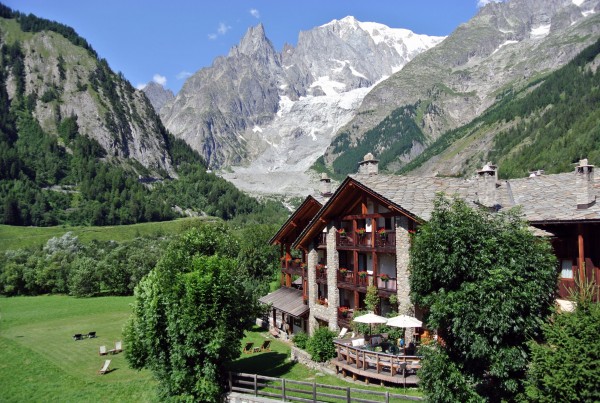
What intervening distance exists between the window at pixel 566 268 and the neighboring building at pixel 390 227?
44mm

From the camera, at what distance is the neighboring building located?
75.7ft

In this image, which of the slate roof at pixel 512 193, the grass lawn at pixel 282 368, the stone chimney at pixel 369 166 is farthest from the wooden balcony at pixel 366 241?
the grass lawn at pixel 282 368

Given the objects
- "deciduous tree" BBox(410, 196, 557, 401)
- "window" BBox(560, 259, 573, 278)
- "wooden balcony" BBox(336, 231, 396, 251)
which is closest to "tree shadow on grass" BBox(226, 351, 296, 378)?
"wooden balcony" BBox(336, 231, 396, 251)

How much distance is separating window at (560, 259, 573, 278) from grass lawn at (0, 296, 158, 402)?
23.7 meters

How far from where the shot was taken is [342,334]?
31.7 meters

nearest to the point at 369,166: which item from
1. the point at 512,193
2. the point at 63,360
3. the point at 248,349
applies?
the point at 512,193

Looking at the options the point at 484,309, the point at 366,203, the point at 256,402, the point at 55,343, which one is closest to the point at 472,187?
the point at 366,203

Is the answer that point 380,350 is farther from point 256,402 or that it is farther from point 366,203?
point 366,203

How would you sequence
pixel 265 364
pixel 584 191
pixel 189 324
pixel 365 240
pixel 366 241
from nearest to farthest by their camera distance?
pixel 584 191 < pixel 189 324 < pixel 366 241 < pixel 365 240 < pixel 265 364

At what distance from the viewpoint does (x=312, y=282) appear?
38125 millimetres

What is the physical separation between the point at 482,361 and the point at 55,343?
4263 centimetres

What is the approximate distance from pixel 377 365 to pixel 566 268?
10.6 meters

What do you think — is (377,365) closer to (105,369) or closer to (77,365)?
(105,369)

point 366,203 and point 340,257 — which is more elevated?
point 366,203
